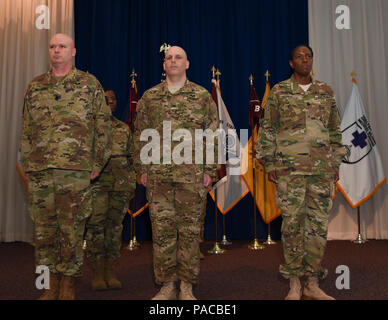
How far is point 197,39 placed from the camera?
593cm

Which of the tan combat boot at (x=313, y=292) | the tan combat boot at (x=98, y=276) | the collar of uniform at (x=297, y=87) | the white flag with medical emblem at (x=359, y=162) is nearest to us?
the tan combat boot at (x=313, y=292)

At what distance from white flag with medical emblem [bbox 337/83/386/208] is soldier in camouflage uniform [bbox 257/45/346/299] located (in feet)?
Result: 9.06

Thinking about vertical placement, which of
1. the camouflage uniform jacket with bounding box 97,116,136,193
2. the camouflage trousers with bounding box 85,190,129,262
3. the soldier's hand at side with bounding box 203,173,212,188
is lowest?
the camouflage trousers with bounding box 85,190,129,262

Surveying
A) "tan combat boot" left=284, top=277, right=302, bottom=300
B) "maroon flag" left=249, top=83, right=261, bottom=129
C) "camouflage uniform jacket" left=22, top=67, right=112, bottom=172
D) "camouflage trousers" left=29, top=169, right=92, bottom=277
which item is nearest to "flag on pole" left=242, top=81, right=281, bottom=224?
"maroon flag" left=249, top=83, right=261, bottom=129

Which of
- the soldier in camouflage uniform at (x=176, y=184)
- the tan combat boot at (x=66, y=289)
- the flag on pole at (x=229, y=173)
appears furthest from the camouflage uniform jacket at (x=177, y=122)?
the flag on pole at (x=229, y=173)

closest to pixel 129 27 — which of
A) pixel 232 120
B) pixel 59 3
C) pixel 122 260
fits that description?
pixel 59 3

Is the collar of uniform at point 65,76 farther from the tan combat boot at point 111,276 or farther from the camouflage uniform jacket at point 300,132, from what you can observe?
the tan combat boot at point 111,276

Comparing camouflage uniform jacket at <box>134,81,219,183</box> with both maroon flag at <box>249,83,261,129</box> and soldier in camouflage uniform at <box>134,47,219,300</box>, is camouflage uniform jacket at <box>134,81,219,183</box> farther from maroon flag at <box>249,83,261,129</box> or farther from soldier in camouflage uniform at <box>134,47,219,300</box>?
maroon flag at <box>249,83,261,129</box>

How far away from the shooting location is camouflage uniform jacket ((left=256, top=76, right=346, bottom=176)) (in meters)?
2.53

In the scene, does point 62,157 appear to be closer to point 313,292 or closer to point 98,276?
point 98,276

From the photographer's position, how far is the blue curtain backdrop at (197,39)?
5855mm

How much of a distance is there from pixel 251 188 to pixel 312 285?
113 inches

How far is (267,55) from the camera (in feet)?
19.3

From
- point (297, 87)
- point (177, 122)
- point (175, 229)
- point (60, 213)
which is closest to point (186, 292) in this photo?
point (175, 229)
